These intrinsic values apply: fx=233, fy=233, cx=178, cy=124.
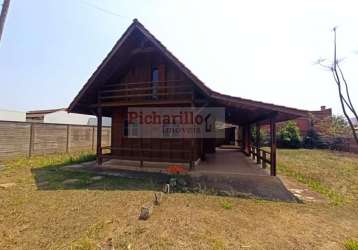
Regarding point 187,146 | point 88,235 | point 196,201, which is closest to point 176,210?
point 196,201

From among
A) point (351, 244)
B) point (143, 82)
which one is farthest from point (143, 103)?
point (351, 244)

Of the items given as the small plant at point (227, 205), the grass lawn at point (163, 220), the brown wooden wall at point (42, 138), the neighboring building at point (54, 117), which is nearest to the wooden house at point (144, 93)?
the grass lawn at point (163, 220)

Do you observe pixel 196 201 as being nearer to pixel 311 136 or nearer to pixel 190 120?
pixel 190 120

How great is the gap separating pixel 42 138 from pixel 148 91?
27.6ft

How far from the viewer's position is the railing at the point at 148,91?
10.5m

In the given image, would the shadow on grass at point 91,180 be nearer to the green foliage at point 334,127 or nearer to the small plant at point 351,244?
the small plant at point 351,244

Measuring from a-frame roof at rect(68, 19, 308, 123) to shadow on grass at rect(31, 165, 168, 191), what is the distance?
3.39 metres

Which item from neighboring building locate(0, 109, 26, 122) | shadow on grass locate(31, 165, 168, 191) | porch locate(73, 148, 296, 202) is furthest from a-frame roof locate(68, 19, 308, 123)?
neighboring building locate(0, 109, 26, 122)

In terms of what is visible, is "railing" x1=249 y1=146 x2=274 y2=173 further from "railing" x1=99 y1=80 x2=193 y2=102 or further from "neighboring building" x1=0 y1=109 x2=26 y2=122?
"neighboring building" x1=0 y1=109 x2=26 y2=122

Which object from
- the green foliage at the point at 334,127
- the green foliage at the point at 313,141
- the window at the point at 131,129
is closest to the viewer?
the window at the point at 131,129

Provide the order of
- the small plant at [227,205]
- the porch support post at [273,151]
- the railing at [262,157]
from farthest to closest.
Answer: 1. the railing at [262,157]
2. the porch support post at [273,151]
3. the small plant at [227,205]

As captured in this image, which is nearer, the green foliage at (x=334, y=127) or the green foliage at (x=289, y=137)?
the green foliage at (x=289, y=137)

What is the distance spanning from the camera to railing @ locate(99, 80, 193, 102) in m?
10.5

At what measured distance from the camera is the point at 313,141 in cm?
2731
